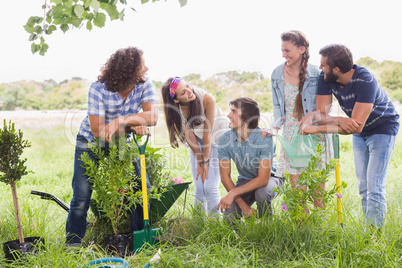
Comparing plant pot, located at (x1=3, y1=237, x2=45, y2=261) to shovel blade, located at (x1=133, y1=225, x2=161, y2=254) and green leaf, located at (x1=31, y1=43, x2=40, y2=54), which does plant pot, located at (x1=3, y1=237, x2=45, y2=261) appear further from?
green leaf, located at (x1=31, y1=43, x2=40, y2=54)

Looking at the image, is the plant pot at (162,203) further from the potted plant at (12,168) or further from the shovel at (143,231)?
the potted plant at (12,168)

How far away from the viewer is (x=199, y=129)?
131 inches

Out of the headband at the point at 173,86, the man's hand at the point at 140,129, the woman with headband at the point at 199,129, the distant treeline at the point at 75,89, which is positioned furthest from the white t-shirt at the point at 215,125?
the distant treeline at the point at 75,89

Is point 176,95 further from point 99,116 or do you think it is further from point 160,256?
point 160,256

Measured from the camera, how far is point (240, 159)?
10.3ft

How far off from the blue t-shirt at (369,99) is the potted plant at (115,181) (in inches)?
63.7

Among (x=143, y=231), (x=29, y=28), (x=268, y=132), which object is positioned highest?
(x=29, y=28)

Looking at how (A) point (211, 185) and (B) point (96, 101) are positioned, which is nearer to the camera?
(B) point (96, 101)

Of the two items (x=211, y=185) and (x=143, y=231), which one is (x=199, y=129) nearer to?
(x=211, y=185)

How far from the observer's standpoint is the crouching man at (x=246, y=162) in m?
3.01

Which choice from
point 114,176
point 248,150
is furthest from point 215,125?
point 114,176

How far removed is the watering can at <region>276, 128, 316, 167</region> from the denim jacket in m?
0.22

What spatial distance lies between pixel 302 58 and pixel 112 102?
1.56 meters

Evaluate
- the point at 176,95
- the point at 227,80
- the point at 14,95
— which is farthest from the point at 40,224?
the point at 14,95
